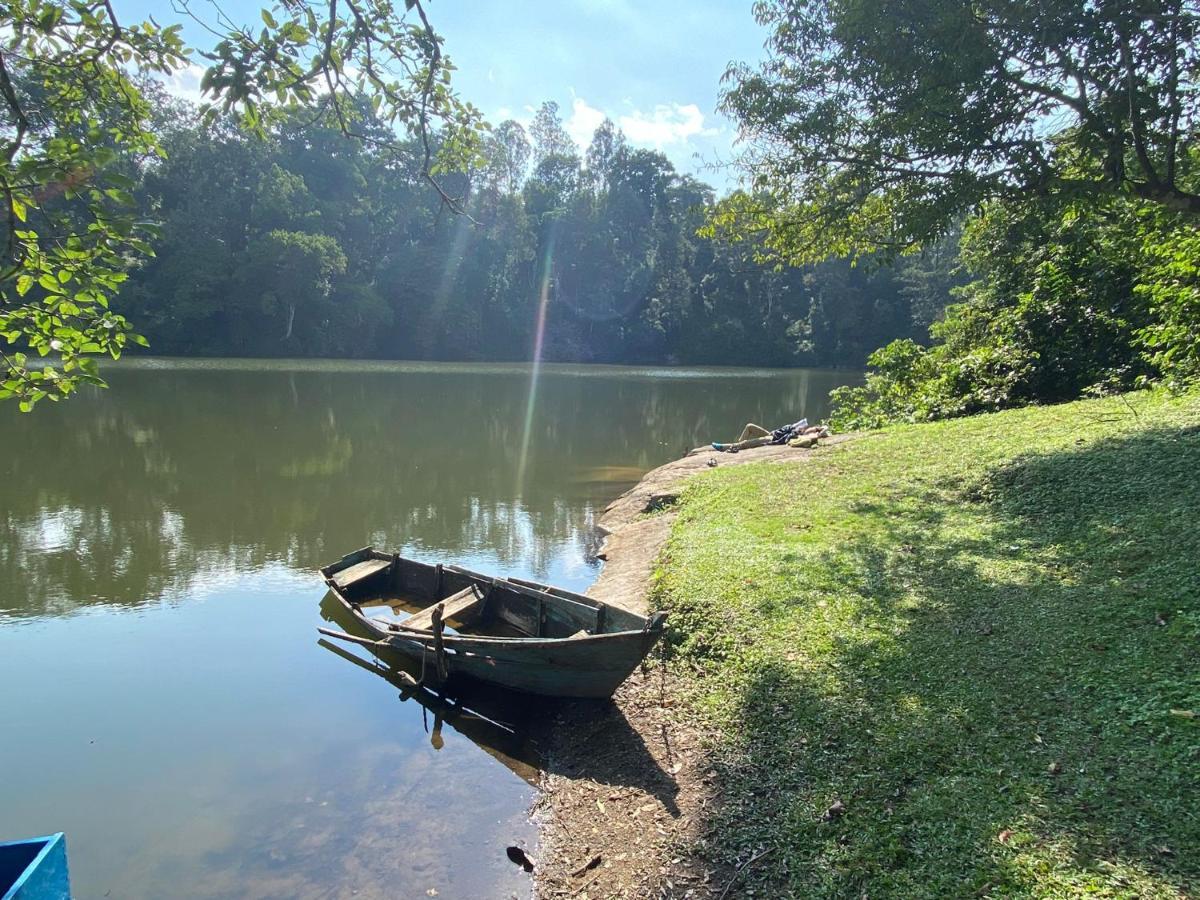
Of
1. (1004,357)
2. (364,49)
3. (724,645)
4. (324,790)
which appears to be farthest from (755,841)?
(1004,357)

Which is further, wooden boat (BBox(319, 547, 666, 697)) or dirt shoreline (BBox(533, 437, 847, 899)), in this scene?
wooden boat (BBox(319, 547, 666, 697))

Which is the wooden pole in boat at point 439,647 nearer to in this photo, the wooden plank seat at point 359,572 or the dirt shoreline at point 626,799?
the dirt shoreline at point 626,799

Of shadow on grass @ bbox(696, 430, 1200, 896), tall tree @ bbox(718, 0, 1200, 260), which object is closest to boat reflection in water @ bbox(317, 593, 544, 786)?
shadow on grass @ bbox(696, 430, 1200, 896)

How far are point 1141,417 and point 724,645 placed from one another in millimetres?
6229

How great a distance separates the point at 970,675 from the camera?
4.68 meters

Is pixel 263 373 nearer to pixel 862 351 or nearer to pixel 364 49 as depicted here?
pixel 364 49

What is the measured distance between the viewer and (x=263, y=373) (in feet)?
132

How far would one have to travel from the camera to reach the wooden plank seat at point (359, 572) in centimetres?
889

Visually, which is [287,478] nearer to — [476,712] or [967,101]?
[476,712]

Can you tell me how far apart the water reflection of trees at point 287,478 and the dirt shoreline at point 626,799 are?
5.00 meters

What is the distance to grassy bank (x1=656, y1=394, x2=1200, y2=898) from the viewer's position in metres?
3.36

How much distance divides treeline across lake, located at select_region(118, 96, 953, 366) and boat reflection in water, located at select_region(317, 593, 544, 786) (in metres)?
42.5

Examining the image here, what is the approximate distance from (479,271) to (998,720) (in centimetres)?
6513

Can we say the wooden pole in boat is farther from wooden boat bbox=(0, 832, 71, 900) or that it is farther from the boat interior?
wooden boat bbox=(0, 832, 71, 900)
